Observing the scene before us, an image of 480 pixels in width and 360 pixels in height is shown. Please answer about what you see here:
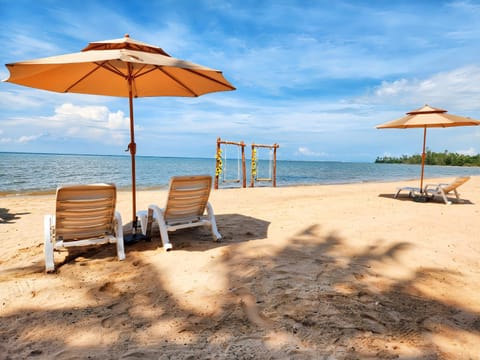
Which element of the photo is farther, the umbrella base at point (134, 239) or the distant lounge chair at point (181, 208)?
the umbrella base at point (134, 239)

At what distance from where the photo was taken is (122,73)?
415cm

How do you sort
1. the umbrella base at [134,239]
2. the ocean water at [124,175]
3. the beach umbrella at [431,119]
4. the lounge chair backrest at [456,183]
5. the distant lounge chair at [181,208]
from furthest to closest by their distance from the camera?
the ocean water at [124,175] < the lounge chair backrest at [456,183] < the beach umbrella at [431,119] < the umbrella base at [134,239] < the distant lounge chair at [181,208]

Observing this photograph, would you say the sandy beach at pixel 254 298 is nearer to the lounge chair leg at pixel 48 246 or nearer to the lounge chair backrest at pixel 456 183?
the lounge chair leg at pixel 48 246

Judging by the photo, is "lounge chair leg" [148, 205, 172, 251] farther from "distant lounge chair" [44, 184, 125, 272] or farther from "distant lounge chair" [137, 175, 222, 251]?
"distant lounge chair" [44, 184, 125, 272]

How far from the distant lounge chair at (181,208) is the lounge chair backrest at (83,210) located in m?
0.60

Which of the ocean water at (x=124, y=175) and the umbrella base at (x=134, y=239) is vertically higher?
the umbrella base at (x=134, y=239)

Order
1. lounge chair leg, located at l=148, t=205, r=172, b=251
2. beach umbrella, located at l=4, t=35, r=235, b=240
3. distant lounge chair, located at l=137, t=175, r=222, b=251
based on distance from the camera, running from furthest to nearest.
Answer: distant lounge chair, located at l=137, t=175, r=222, b=251, lounge chair leg, located at l=148, t=205, r=172, b=251, beach umbrella, located at l=4, t=35, r=235, b=240

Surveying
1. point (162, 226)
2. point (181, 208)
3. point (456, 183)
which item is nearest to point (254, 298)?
point (162, 226)

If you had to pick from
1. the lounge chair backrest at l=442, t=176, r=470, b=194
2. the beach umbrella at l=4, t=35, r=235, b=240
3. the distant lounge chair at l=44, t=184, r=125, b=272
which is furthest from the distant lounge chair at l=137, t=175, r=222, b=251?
the lounge chair backrest at l=442, t=176, r=470, b=194

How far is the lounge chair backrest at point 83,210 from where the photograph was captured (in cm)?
322

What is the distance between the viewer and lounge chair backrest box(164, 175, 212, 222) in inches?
151

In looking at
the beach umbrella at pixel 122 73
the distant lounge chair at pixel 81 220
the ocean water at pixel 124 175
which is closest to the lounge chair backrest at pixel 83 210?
the distant lounge chair at pixel 81 220

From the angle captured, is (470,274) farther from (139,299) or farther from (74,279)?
(74,279)

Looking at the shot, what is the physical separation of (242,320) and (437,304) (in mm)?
1552
